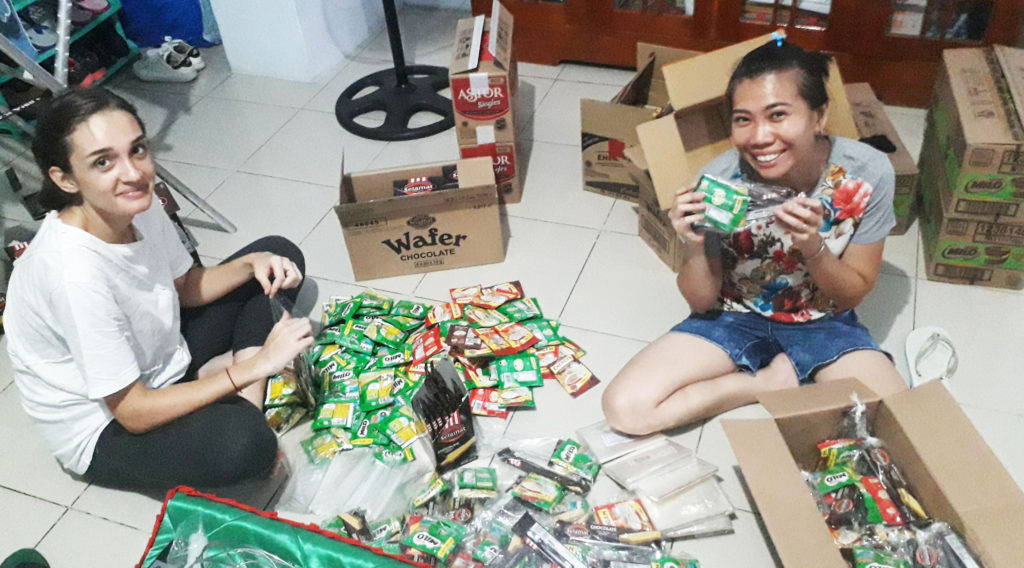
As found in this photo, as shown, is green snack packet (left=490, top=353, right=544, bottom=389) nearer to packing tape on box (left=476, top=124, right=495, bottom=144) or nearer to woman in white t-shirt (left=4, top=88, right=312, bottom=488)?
woman in white t-shirt (left=4, top=88, right=312, bottom=488)

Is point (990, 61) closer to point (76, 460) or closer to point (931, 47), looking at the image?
point (931, 47)

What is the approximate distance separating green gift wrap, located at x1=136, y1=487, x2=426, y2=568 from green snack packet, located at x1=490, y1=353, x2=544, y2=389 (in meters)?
0.68

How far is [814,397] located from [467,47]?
5.05 ft

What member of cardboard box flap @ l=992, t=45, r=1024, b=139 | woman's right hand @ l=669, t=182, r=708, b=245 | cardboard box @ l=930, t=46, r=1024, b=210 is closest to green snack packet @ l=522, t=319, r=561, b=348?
woman's right hand @ l=669, t=182, r=708, b=245

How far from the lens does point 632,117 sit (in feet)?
7.68

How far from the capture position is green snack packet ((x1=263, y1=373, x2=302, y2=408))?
1935 mm

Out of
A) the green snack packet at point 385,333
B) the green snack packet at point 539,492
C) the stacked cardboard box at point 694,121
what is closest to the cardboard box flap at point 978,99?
the stacked cardboard box at point 694,121

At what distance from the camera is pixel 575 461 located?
176 cm

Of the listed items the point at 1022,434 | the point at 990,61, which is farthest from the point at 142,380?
the point at 990,61

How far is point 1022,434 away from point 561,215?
140cm

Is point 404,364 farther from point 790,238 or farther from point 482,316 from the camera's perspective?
point 790,238

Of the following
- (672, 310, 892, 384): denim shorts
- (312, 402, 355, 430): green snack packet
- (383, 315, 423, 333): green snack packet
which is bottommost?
(312, 402, 355, 430): green snack packet

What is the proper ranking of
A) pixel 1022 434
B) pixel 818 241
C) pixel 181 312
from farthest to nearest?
pixel 181 312 → pixel 1022 434 → pixel 818 241

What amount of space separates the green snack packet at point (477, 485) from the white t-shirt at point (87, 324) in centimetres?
69
